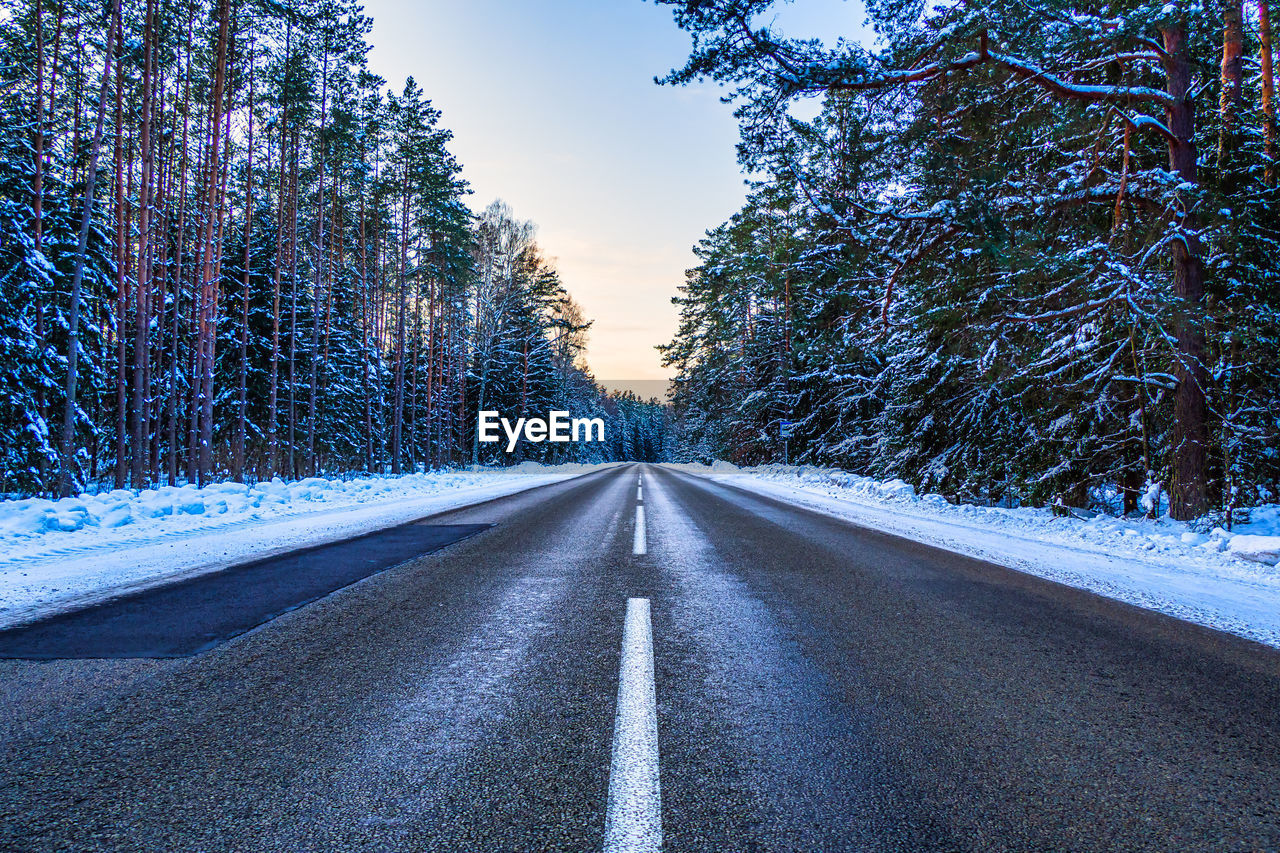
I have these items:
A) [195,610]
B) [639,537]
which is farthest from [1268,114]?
[195,610]

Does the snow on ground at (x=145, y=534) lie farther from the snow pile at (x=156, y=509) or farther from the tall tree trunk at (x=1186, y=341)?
the tall tree trunk at (x=1186, y=341)

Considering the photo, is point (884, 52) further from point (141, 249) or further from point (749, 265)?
point (141, 249)

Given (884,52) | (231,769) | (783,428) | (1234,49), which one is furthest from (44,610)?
(783,428)

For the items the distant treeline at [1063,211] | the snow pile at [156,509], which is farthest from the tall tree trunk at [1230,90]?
the snow pile at [156,509]

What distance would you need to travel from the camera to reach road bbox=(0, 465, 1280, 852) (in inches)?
67.2

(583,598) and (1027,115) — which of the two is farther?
(1027,115)

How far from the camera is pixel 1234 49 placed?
8.98 meters

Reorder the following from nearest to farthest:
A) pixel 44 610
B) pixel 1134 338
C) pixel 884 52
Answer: pixel 44 610
pixel 884 52
pixel 1134 338

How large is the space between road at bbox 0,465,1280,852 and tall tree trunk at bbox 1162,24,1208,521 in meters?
6.63

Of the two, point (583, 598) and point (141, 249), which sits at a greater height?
point (141, 249)

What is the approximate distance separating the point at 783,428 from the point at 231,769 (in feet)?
82.2

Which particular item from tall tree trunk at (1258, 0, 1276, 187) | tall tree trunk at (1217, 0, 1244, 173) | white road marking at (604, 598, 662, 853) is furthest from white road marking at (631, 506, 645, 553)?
tall tree trunk at (1258, 0, 1276, 187)

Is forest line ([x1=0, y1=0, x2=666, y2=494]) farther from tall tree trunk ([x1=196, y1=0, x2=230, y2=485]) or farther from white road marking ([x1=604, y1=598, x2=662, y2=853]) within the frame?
white road marking ([x1=604, y1=598, x2=662, y2=853])

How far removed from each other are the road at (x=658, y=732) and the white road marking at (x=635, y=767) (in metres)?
0.01
